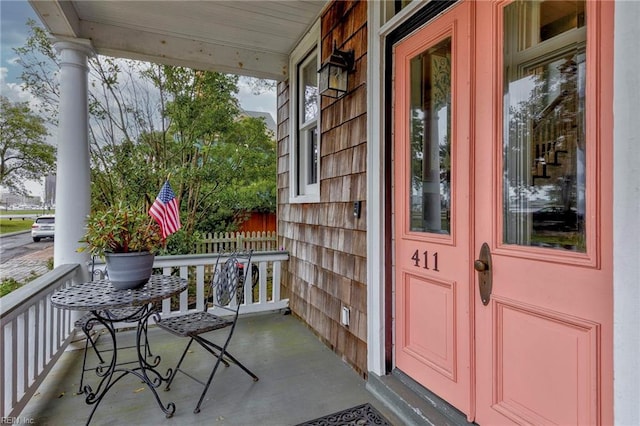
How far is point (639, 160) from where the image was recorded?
3.09 ft

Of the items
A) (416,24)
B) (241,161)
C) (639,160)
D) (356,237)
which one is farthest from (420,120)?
(241,161)

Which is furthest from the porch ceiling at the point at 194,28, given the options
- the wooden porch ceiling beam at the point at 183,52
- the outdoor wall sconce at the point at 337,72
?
the outdoor wall sconce at the point at 337,72

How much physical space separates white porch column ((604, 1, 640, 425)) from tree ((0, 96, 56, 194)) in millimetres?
3420

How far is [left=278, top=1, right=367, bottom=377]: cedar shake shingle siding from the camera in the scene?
2377mm

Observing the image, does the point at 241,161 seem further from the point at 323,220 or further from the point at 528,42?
the point at 528,42

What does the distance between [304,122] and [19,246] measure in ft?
9.42

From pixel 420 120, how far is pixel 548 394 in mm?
1454

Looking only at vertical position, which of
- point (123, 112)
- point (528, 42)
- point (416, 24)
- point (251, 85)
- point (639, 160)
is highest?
point (251, 85)

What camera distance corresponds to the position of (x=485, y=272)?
5.05 ft

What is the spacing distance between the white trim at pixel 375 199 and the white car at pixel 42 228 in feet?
10.2

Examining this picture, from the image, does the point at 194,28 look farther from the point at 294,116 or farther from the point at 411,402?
the point at 411,402

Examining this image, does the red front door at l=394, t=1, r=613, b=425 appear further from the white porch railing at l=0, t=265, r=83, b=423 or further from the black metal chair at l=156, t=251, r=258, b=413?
the white porch railing at l=0, t=265, r=83, b=423

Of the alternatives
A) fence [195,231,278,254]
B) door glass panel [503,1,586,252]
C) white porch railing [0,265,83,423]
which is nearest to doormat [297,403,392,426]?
door glass panel [503,1,586,252]

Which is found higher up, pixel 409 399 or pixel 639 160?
pixel 639 160
